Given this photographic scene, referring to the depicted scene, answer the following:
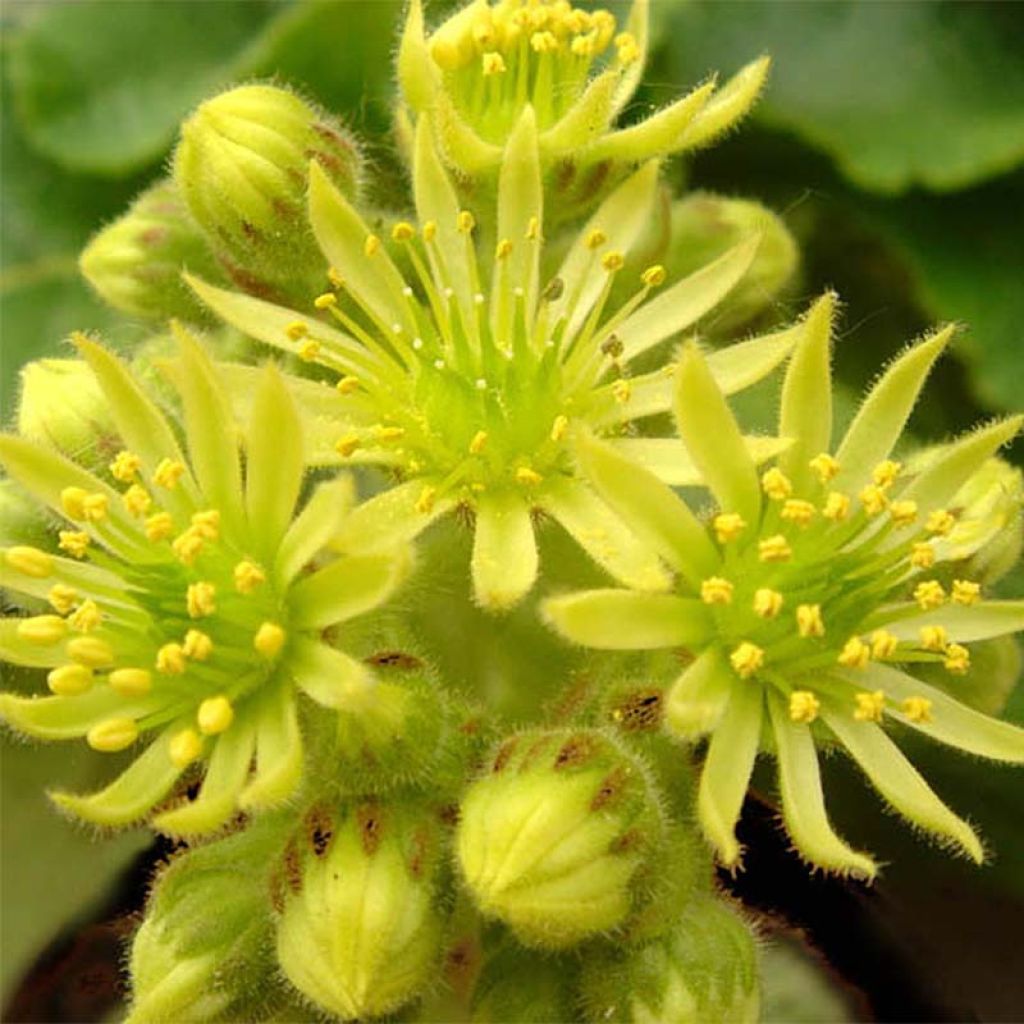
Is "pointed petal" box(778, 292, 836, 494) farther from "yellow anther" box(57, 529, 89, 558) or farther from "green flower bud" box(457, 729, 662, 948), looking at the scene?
"yellow anther" box(57, 529, 89, 558)

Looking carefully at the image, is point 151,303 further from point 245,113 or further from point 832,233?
point 832,233

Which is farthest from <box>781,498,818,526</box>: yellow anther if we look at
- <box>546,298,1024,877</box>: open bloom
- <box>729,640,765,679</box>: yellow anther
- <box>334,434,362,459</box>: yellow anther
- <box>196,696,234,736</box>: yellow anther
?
<box>196,696,234,736</box>: yellow anther

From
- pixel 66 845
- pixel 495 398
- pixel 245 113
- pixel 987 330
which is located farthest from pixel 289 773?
pixel 987 330

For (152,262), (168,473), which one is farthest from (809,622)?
(152,262)

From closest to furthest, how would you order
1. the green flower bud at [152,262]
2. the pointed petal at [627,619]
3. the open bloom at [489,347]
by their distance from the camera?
the pointed petal at [627,619] → the open bloom at [489,347] → the green flower bud at [152,262]

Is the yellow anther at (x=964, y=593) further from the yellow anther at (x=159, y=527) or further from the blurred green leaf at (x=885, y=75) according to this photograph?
the blurred green leaf at (x=885, y=75)

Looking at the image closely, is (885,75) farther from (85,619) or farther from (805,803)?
(85,619)

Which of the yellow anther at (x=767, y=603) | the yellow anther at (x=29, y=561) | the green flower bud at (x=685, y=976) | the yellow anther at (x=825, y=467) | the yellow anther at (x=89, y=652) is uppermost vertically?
the yellow anther at (x=29, y=561)

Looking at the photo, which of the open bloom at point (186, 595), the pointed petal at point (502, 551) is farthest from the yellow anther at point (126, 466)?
the pointed petal at point (502, 551)
